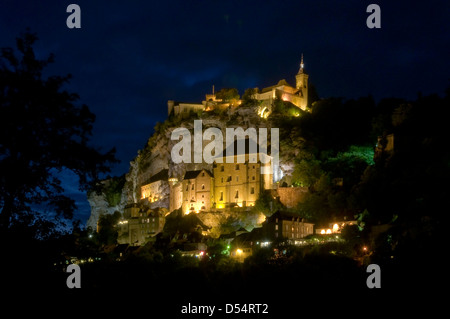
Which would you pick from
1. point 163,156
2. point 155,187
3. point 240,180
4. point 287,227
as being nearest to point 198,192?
point 240,180

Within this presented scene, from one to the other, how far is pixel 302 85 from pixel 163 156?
26188 millimetres

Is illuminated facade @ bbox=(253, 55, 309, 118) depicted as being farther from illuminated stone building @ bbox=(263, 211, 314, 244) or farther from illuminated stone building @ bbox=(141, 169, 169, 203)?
illuminated stone building @ bbox=(263, 211, 314, 244)

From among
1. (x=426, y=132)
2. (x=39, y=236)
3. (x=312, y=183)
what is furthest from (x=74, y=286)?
(x=312, y=183)

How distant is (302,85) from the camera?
3039 inches

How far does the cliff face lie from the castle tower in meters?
11.8

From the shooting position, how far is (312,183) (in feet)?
169

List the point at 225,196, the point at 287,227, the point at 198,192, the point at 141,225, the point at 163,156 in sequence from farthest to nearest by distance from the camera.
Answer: the point at 163,156
the point at 141,225
the point at 198,192
the point at 225,196
the point at 287,227

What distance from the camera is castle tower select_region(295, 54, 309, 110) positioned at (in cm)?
7488

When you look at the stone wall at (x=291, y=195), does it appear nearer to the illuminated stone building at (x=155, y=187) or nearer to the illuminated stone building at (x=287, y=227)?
the illuminated stone building at (x=287, y=227)

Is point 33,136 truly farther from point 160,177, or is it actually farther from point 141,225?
point 160,177

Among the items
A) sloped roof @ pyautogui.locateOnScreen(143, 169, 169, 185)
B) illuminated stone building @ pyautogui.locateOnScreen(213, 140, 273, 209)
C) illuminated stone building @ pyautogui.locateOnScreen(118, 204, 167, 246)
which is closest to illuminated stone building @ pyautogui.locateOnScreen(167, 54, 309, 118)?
sloped roof @ pyautogui.locateOnScreen(143, 169, 169, 185)

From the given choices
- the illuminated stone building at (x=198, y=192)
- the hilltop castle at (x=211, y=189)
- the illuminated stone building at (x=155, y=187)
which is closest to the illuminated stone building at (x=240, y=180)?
the hilltop castle at (x=211, y=189)
